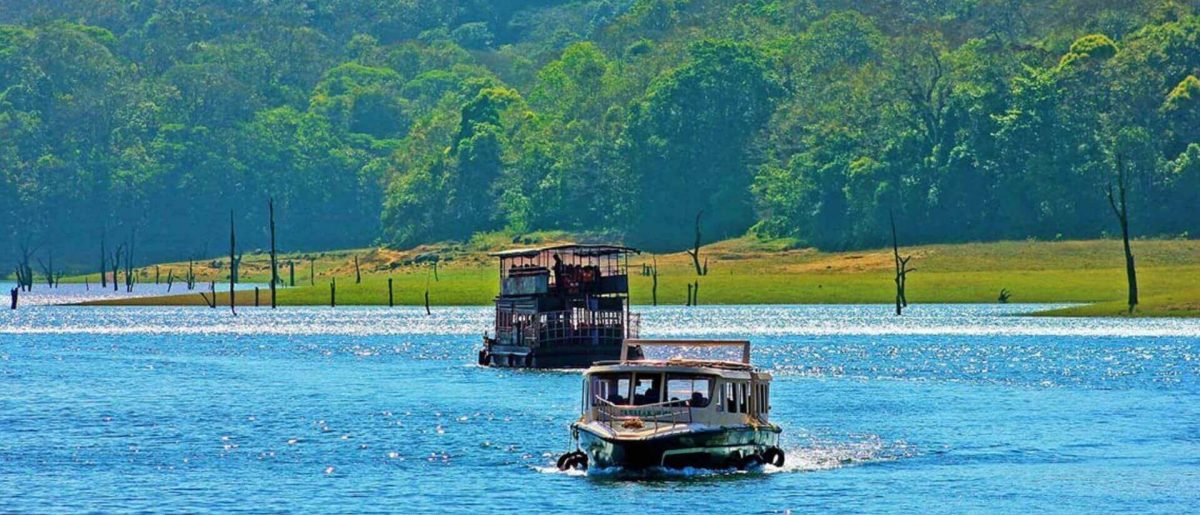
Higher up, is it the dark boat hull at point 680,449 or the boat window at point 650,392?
the boat window at point 650,392

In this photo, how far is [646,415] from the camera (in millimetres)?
69125

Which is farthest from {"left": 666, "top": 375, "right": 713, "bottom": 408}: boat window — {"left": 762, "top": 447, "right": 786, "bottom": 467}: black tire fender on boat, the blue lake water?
{"left": 762, "top": 447, "right": 786, "bottom": 467}: black tire fender on boat

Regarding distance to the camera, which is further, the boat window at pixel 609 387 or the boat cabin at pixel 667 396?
the boat window at pixel 609 387

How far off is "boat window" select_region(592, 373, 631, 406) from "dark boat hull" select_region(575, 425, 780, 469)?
130 cm

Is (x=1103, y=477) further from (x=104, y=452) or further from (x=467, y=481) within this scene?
(x=104, y=452)

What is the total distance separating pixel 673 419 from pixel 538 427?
17673mm

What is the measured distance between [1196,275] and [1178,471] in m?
111

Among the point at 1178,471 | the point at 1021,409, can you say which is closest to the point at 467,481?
the point at 1178,471

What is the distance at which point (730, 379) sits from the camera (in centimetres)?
7012

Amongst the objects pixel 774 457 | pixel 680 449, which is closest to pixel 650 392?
pixel 680 449

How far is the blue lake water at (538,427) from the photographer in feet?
220

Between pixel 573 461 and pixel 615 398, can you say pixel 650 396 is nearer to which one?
→ pixel 615 398

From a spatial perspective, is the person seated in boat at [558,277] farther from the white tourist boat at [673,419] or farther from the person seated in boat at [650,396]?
the person seated in boat at [650,396]

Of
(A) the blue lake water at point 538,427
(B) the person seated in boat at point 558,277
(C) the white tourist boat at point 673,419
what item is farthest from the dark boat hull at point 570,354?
(C) the white tourist boat at point 673,419
